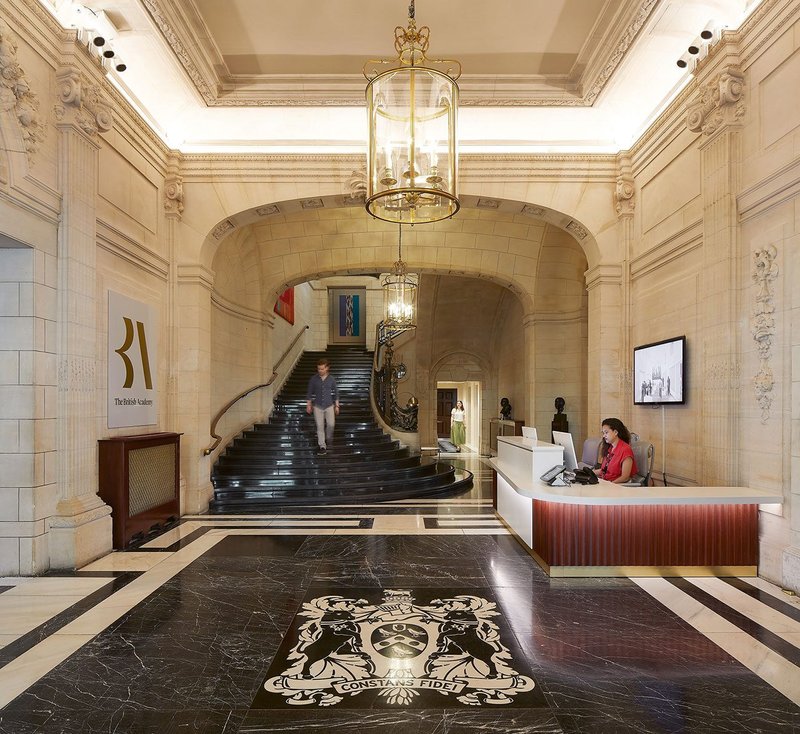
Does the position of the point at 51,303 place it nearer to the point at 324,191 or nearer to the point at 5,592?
the point at 5,592

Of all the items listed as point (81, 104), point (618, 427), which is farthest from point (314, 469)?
point (81, 104)

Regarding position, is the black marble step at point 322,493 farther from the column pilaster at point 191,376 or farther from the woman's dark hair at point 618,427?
the woman's dark hair at point 618,427

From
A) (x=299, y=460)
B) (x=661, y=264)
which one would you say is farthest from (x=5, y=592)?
(x=661, y=264)

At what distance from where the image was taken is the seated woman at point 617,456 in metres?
4.99

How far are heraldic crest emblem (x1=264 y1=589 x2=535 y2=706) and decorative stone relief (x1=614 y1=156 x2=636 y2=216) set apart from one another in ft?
16.6

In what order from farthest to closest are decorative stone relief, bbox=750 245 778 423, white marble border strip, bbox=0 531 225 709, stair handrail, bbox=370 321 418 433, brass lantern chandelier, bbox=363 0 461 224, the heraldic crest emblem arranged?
1. stair handrail, bbox=370 321 418 433
2. decorative stone relief, bbox=750 245 778 423
3. brass lantern chandelier, bbox=363 0 461 224
4. white marble border strip, bbox=0 531 225 709
5. the heraldic crest emblem

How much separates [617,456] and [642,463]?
42 cm

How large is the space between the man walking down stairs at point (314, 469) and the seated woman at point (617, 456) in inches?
137

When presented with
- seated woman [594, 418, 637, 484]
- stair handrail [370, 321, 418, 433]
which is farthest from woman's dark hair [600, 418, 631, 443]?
stair handrail [370, 321, 418, 433]

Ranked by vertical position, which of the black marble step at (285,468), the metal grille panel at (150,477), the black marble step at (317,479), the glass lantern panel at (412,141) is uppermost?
the glass lantern panel at (412,141)

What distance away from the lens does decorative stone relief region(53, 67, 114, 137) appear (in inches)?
183

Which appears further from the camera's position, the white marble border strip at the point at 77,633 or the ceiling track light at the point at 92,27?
the ceiling track light at the point at 92,27

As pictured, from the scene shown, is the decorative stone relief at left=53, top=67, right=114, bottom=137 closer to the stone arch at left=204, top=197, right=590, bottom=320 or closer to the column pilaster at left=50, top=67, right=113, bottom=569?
the column pilaster at left=50, top=67, right=113, bottom=569

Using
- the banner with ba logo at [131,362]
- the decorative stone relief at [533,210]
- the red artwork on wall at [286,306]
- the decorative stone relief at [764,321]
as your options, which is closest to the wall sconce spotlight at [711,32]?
the decorative stone relief at [764,321]
